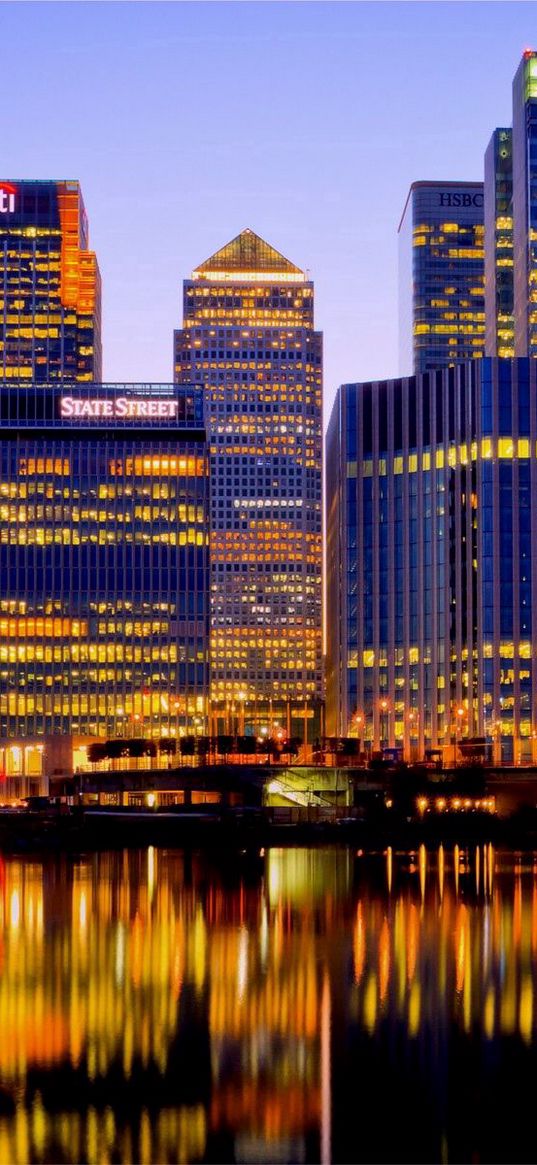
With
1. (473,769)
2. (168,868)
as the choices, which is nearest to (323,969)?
(168,868)

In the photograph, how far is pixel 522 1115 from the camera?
154ft

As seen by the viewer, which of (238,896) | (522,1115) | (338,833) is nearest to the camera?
(522,1115)

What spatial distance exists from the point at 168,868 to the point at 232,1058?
81409mm

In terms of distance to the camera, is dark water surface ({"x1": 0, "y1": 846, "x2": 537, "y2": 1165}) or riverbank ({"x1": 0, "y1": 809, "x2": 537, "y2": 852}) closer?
dark water surface ({"x1": 0, "y1": 846, "x2": 537, "y2": 1165})

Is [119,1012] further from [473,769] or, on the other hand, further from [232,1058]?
[473,769]

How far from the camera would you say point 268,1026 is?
196ft

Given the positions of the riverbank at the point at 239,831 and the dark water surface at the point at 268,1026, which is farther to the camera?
the riverbank at the point at 239,831

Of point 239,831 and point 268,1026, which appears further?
point 239,831

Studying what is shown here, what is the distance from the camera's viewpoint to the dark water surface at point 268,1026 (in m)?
44.7

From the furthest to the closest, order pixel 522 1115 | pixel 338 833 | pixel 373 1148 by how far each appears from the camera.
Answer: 1. pixel 338 833
2. pixel 522 1115
3. pixel 373 1148

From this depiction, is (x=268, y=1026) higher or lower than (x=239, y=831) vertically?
higher

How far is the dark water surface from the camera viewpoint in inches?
1759

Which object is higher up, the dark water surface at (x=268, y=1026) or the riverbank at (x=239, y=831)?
the dark water surface at (x=268, y=1026)

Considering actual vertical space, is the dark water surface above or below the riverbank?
above
